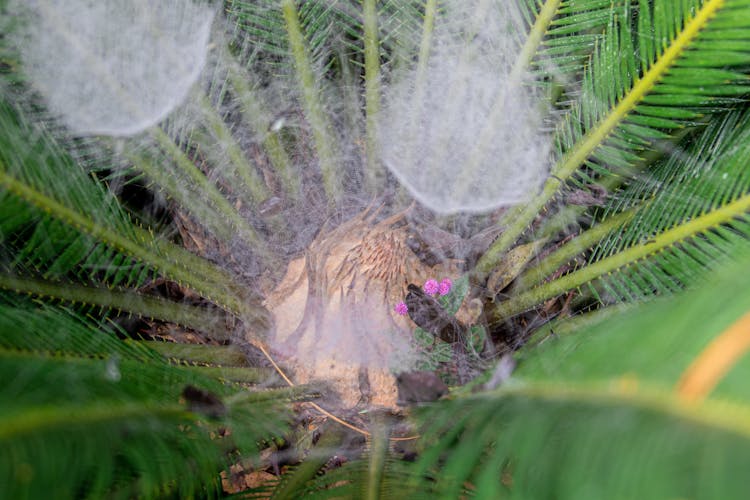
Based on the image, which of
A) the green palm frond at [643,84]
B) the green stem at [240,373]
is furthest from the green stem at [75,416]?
the green palm frond at [643,84]

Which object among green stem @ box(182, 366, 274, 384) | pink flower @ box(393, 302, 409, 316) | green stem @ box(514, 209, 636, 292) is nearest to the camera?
green stem @ box(182, 366, 274, 384)

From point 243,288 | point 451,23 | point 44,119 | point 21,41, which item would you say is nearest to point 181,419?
point 243,288

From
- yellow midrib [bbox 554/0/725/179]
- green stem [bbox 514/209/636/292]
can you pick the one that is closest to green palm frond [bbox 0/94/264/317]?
green stem [bbox 514/209/636/292]

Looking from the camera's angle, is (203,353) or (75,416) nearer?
(75,416)

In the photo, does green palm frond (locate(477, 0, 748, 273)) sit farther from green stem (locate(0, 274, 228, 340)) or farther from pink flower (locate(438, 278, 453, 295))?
green stem (locate(0, 274, 228, 340))

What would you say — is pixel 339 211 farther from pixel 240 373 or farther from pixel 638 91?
pixel 638 91

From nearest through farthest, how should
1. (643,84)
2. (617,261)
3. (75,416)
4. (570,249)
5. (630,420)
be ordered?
(630,420) < (75,416) < (643,84) < (617,261) < (570,249)

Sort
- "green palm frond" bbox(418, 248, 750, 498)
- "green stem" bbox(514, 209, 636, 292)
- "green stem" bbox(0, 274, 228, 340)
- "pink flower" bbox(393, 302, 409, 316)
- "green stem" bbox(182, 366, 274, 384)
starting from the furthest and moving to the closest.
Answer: "green stem" bbox(514, 209, 636, 292)
"pink flower" bbox(393, 302, 409, 316)
"green stem" bbox(182, 366, 274, 384)
"green stem" bbox(0, 274, 228, 340)
"green palm frond" bbox(418, 248, 750, 498)

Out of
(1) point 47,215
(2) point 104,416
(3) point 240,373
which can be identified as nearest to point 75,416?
(2) point 104,416
